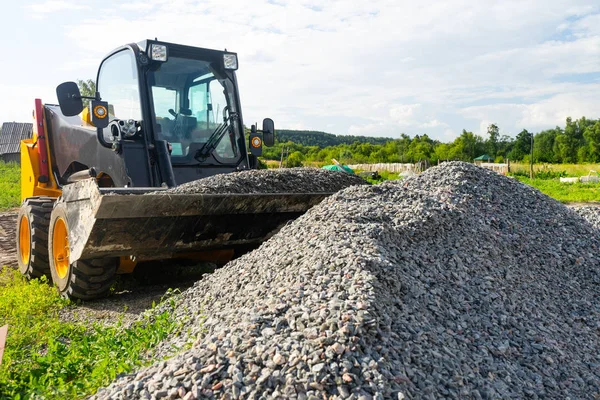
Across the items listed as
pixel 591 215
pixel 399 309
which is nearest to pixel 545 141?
pixel 591 215

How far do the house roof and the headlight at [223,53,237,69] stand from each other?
29887 millimetres

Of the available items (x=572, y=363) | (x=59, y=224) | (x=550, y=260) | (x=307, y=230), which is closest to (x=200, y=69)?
(x=59, y=224)

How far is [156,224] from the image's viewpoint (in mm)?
4355

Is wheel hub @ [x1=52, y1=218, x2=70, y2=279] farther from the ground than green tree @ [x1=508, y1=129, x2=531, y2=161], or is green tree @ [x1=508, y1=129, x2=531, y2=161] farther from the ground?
green tree @ [x1=508, y1=129, x2=531, y2=161]

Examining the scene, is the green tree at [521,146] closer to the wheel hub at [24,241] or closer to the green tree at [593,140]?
the green tree at [593,140]

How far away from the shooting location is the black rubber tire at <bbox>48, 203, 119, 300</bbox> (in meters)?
4.54

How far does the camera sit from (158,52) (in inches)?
225

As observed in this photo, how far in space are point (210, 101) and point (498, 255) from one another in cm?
367

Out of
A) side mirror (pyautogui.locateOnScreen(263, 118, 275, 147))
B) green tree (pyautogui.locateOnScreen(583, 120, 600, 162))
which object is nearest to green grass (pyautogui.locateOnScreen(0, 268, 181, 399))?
side mirror (pyautogui.locateOnScreen(263, 118, 275, 147))

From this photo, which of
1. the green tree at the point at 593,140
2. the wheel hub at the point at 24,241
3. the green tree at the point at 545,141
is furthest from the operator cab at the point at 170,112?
the green tree at the point at 545,141

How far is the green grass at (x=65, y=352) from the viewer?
2.91 metres

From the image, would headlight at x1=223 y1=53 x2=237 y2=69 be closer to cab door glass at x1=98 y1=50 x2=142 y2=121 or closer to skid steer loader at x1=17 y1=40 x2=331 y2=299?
skid steer loader at x1=17 y1=40 x2=331 y2=299

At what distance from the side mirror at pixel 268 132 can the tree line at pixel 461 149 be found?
114ft

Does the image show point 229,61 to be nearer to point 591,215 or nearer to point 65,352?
point 65,352
